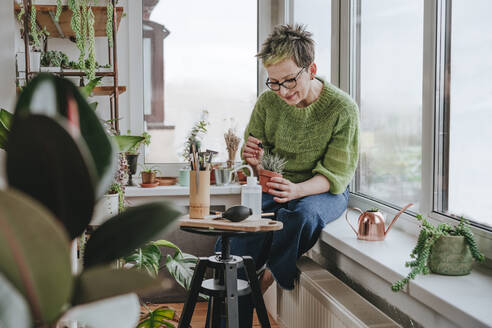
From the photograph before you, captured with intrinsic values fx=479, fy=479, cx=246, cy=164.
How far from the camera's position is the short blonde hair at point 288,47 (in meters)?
2.14

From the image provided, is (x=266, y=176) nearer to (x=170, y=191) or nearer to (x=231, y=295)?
(x=231, y=295)

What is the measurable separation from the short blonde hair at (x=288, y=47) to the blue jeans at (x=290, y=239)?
24.8 inches

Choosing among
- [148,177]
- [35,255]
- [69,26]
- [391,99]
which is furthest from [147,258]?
[35,255]

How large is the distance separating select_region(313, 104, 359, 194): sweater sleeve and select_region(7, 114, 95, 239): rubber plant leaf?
1868 millimetres

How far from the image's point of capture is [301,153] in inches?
90.8

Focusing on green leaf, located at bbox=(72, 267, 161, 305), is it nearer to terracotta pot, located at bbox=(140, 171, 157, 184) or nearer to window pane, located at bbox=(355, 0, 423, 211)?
window pane, located at bbox=(355, 0, 423, 211)

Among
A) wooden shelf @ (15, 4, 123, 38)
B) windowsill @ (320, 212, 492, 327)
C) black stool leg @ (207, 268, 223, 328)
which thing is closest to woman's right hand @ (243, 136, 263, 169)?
windowsill @ (320, 212, 492, 327)

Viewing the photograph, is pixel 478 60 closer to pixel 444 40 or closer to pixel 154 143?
pixel 444 40

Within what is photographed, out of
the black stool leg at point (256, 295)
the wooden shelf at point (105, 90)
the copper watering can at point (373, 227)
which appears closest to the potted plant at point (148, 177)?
the wooden shelf at point (105, 90)

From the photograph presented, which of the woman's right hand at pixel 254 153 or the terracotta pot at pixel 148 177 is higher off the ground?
the woman's right hand at pixel 254 153

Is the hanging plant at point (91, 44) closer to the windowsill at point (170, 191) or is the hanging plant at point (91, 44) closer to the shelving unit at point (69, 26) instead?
the shelving unit at point (69, 26)

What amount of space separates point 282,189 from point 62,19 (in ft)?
5.69

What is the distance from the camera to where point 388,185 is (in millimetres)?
2279

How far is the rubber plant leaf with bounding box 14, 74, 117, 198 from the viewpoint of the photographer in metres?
0.39
